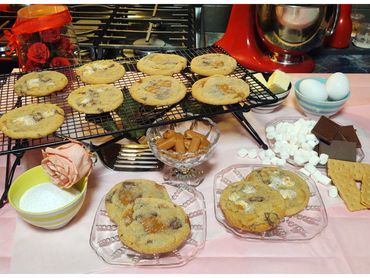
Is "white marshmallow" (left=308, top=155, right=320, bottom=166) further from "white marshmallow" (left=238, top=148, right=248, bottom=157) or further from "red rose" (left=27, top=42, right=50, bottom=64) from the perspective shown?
"red rose" (left=27, top=42, right=50, bottom=64)

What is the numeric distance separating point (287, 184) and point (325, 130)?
375mm

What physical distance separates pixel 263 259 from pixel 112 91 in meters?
0.80

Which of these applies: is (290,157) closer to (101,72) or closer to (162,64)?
(162,64)

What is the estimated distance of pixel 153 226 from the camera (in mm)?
892

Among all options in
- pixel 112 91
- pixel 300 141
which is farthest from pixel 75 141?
pixel 300 141

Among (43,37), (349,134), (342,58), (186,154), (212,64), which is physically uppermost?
(43,37)

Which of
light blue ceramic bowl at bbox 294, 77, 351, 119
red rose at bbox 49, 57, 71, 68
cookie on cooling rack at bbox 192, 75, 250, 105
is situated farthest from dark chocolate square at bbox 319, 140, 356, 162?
red rose at bbox 49, 57, 71, 68

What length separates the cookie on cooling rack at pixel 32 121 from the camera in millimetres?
1040

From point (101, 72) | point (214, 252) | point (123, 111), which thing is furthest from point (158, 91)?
point (214, 252)

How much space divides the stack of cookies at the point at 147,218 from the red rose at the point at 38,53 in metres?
0.84

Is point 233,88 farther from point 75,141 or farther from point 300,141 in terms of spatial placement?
point 75,141

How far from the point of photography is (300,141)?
1.31 m

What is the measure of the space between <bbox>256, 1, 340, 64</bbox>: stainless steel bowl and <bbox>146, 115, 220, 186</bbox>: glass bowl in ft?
2.76

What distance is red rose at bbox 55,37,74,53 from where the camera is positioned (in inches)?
60.9
